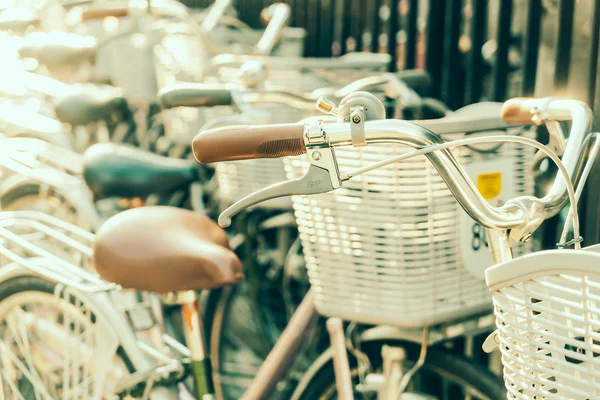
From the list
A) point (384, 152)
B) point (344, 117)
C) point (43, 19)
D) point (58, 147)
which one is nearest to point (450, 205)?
point (384, 152)

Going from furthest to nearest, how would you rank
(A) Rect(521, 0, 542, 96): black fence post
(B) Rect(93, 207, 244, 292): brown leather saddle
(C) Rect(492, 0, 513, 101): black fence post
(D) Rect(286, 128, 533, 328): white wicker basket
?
(C) Rect(492, 0, 513, 101): black fence post
(A) Rect(521, 0, 542, 96): black fence post
(B) Rect(93, 207, 244, 292): brown leather saddle
(D) Rect(286, 128, 533, 328): white wicker basket

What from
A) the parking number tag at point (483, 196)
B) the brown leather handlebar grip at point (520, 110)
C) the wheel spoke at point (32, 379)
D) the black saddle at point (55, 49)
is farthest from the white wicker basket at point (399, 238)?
the black saddle at point (55, 49)

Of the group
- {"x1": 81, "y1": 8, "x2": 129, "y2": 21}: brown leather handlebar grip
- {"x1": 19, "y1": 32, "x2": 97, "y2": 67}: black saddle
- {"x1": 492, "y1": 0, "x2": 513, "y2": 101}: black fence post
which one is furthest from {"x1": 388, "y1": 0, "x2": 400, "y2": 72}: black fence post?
{"x1": 19, "y1": 32, "x2": 97, "y2": 67}: black saddle

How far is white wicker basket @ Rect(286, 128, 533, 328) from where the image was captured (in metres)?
1.49

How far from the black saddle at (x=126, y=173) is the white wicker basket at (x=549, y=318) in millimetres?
1337

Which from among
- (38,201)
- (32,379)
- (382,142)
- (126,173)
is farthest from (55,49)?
(382,142)

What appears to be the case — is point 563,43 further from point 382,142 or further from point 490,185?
point 382,142

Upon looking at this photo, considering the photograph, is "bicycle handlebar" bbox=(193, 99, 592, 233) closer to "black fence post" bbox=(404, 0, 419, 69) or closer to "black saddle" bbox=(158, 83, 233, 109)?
"black saddle" bbox=(158, 83, 233, 109)

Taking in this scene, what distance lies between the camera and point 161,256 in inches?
64.4

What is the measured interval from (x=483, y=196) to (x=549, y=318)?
586 mm

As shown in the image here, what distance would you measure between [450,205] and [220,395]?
1656 mm

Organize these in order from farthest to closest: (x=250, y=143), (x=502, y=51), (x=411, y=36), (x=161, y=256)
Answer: (x=411, y=36)
(x=502, y=51)
(x=161, y=256)
(x=250, y=143)

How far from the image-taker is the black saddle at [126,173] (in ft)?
6.96

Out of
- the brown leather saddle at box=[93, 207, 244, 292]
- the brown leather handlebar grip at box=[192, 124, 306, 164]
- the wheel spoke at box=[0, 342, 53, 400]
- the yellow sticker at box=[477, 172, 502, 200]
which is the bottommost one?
the wheel spoke at box=[0, 342, 53, 400]
